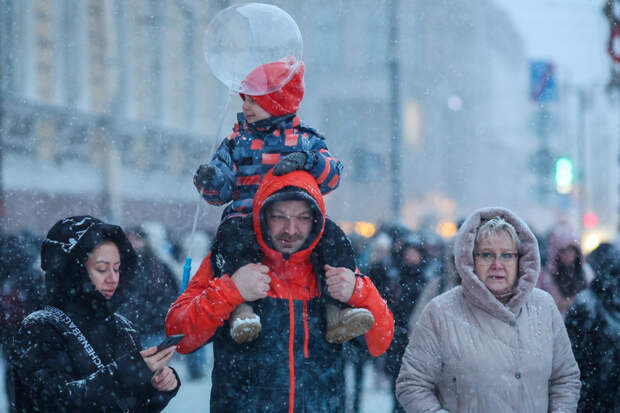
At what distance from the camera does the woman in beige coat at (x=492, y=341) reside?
3008mm

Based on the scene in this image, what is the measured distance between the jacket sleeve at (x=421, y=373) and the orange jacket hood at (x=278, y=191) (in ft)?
2.21

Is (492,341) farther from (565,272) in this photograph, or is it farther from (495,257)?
(565,272)

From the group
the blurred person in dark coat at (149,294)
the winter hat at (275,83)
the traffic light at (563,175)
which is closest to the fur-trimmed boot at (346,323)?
the winter hat at (275,83)

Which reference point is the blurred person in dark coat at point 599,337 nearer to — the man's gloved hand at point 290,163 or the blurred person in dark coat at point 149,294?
the man's gloved hand at point 290,163

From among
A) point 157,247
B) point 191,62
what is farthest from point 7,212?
point 191,62

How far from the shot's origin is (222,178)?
2.97m

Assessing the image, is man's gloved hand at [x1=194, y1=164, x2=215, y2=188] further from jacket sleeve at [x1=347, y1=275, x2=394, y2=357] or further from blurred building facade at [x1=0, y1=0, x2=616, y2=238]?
blurred building facade at [x1=0, y1=0, x2=616, y2=238]

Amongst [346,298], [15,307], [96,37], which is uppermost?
[96,37]

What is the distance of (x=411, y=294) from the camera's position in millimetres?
5434

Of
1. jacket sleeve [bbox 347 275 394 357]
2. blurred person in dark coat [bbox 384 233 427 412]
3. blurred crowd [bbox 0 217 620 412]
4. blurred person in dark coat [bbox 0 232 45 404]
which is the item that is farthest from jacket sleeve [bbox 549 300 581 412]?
blurred person in dark coat [bbox 0 232 45 404]

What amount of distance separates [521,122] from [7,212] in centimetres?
6161

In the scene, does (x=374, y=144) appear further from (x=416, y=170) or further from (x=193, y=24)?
(x=193, y=24)

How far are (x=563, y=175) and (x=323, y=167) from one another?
8306mm

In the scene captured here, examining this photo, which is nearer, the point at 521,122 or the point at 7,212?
the point at 7,212
